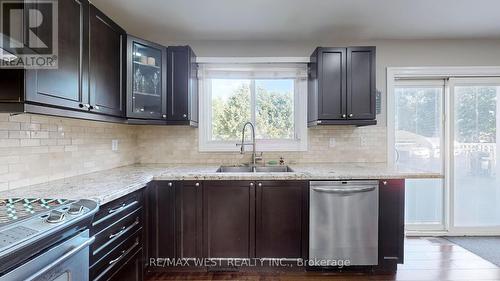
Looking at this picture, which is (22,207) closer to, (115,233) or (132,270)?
(115,233)

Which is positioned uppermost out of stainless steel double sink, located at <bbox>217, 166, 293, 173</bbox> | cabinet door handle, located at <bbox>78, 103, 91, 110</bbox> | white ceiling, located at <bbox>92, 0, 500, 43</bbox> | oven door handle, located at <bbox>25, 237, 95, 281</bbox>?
white ceiling, located at <bbox>92, 0, 500, 43</bbox>

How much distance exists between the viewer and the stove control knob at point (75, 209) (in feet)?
3.83

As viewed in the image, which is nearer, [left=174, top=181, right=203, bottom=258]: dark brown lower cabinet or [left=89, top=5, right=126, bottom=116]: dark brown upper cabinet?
[left=89, top=5, right=126, bottom=116]: dark brown upper cabinet

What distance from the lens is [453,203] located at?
3.17 metres

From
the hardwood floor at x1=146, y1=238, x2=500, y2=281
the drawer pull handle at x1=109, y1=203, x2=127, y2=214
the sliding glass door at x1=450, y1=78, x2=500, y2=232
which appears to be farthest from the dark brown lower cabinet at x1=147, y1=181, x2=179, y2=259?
the sliding glass door at x1=450, y1=78, x2=500, y2=232

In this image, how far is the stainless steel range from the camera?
90 centimetres

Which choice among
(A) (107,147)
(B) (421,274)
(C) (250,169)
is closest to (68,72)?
(A) (107,147)

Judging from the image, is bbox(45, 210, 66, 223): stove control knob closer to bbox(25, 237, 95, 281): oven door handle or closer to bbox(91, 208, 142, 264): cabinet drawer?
bbox(25, 237, 95, 281): oven door handle

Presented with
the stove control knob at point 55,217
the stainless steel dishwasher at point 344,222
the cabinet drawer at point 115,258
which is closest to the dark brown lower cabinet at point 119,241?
the cabinet drawer at point 115,258

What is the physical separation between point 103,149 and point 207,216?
1251 mm

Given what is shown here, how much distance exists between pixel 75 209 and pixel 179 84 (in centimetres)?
174

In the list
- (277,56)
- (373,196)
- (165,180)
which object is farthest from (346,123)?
(165,180)

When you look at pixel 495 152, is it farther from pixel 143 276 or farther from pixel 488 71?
pixel 143 276

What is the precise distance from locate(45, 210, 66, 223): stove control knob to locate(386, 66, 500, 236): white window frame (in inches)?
124
